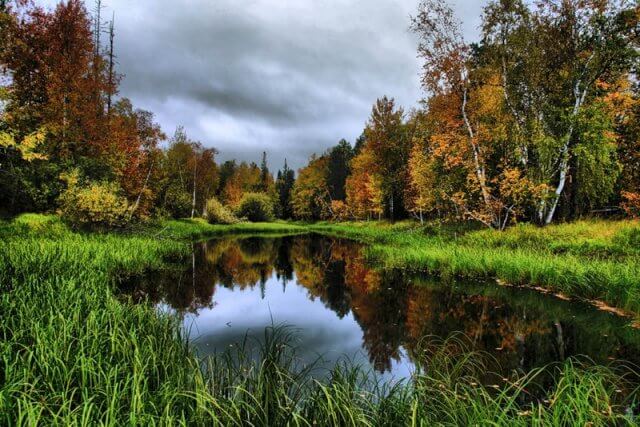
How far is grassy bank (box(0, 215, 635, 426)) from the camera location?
323 cm

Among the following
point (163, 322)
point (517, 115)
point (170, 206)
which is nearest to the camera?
point (163, 322)

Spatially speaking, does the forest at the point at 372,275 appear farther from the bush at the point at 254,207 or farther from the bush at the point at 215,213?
the bush at the point at 254,207

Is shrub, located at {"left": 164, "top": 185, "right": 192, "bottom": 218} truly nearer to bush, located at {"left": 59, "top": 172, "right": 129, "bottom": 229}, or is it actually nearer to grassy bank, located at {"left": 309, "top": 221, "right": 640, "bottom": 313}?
bush, located at {"left": 59, "top": 172, "right": 129, "bottom": 229}

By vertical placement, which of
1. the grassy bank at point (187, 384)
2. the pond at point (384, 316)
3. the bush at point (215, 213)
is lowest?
the pond at point (384, 316)

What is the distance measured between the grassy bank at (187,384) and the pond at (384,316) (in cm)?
85

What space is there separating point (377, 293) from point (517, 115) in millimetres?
14342

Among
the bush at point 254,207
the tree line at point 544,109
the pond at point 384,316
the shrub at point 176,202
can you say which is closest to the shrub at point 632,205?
the tree line at point 544,109

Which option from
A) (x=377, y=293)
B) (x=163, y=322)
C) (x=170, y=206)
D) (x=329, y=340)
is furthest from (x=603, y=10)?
(x=170, y=206)

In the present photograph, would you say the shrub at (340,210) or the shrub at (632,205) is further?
the shrub at (340,210)

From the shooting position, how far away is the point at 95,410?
3379 mm

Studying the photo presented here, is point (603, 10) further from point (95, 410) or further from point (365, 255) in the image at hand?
point (95, 410)

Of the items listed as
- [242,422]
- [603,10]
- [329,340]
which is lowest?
[329,340]

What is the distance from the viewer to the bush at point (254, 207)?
195 feet

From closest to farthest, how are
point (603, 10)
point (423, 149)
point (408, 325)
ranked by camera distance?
point (408, 325) < point (603, 10) < point (423, 149)
